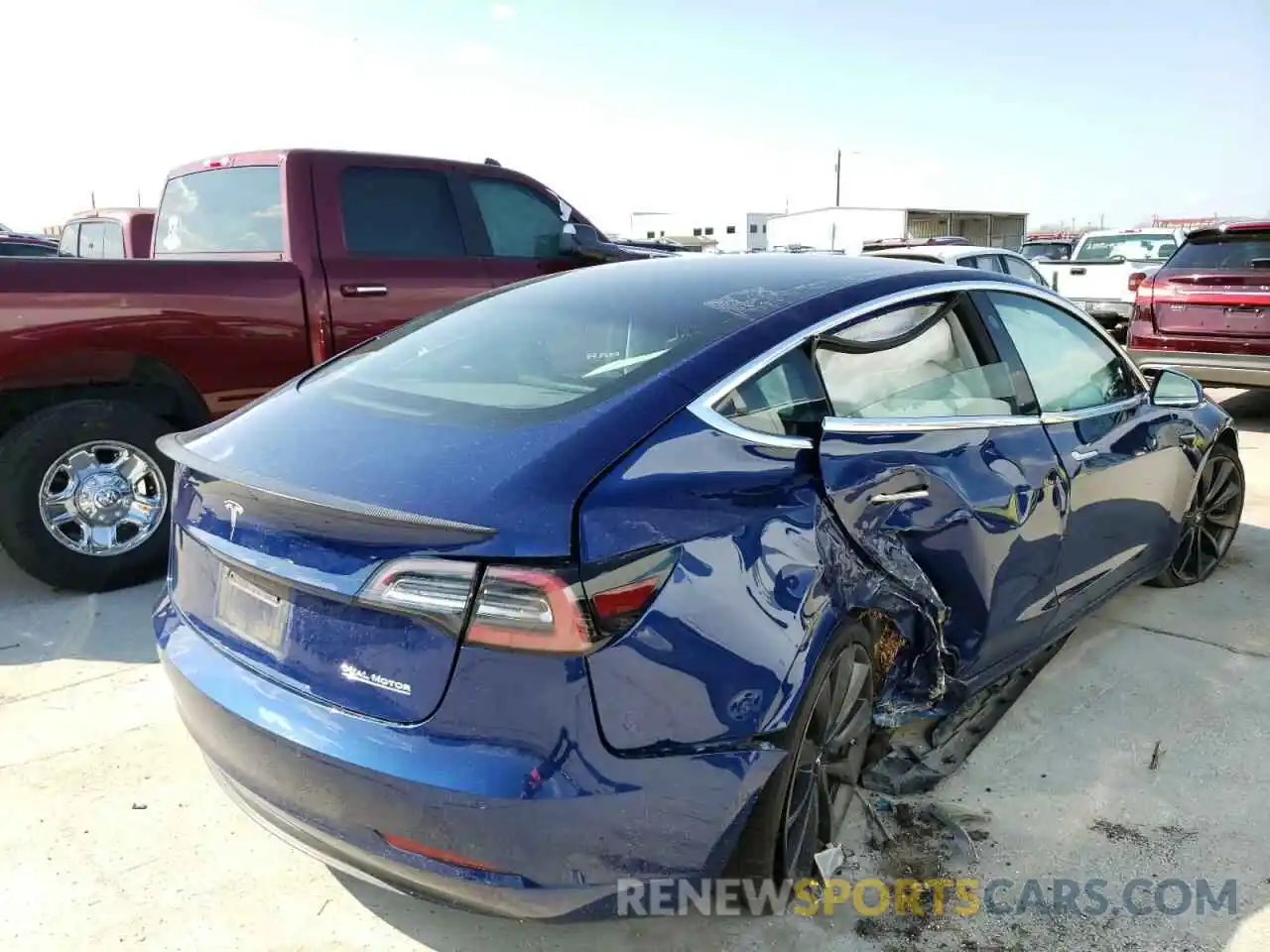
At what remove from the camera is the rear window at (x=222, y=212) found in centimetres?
523

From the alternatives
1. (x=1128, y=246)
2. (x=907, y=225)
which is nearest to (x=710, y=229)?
(x=907, y=225)

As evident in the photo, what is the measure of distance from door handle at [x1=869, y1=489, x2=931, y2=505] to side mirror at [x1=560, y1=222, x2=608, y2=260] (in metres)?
3.70

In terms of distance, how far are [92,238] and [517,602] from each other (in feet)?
26.1

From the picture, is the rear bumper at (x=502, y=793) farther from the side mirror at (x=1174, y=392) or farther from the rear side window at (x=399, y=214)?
the rear side window at (x=399, y=214)

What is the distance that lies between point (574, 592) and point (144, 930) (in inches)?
58.3

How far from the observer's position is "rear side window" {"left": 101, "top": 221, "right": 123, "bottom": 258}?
770cm

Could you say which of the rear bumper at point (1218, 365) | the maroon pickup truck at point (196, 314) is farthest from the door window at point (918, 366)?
the rear bumper at point (1218, 365)

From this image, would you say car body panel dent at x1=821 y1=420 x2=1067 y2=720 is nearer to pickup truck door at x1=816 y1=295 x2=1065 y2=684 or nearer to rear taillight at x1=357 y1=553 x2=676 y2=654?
pickup truck door at x1=816 y1=295 x2=1065 y2=684

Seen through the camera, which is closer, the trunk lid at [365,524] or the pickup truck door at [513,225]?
the trunk lid at [365,524]

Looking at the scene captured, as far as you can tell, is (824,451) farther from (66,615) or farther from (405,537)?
(66,615)

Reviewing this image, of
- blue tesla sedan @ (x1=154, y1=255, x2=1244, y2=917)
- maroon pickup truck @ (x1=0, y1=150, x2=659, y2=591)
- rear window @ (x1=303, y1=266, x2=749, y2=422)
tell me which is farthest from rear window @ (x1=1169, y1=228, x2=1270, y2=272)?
rear window @ (x1=303, y1=266, x2=749, y2=422)

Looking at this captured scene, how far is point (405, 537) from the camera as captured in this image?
6.01ft

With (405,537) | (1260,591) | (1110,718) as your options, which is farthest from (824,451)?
(1260,591)

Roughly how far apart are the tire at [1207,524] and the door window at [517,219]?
3.73 metres
